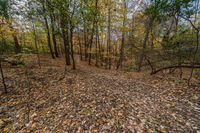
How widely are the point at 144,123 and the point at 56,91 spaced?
435 centimetres

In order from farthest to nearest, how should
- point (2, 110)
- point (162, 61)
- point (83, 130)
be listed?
point (162, 61)
point (2, 110)
point (83, 130)

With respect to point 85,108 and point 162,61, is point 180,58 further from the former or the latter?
point 85,108

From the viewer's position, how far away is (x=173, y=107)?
4.89 metres

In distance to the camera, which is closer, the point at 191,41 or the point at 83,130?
the point at 83,130

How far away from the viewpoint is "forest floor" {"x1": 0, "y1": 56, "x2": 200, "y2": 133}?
3836 millimetres

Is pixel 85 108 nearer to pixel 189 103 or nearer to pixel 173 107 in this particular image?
pixel 173 107

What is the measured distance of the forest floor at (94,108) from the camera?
3836mm

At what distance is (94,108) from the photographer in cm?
477

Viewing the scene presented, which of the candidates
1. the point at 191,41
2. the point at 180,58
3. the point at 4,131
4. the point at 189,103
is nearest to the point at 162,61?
the point at 180,58

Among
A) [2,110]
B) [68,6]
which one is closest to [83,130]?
[2,110]

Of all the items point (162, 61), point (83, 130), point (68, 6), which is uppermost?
point (68, 6)

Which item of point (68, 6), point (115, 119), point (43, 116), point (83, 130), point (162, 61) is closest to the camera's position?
point (83, 130)

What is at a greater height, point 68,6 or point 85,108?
point 68,6

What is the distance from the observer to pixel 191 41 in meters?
9.23
